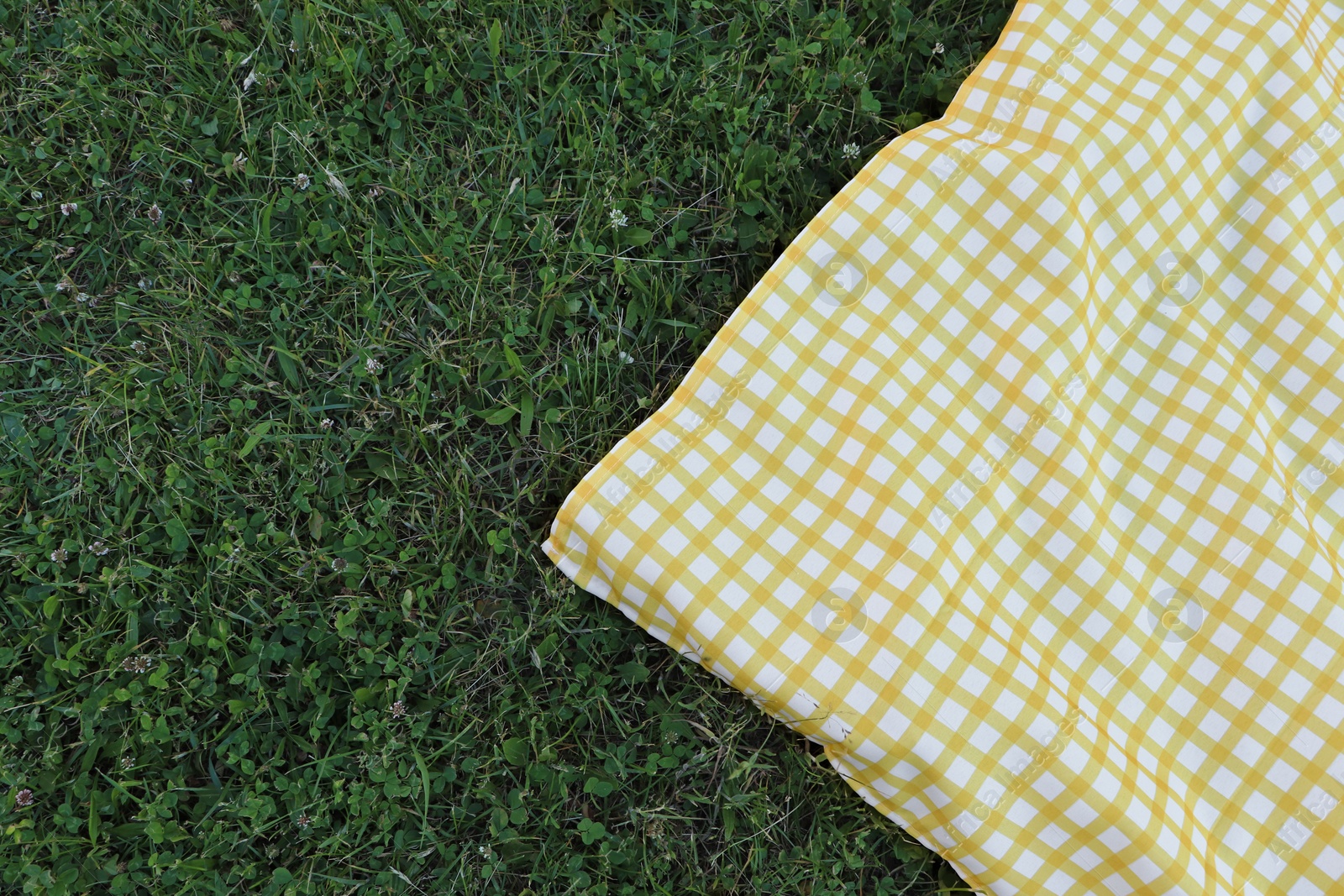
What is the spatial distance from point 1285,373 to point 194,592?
1.98 m

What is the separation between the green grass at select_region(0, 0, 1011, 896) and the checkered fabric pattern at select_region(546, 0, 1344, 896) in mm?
183

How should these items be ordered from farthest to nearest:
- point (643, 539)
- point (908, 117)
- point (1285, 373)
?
1. point (908, 117)
2. point (1285, 373)
3. point (643, 539)

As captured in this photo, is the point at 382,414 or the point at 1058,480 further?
Answer: the point at 382,414

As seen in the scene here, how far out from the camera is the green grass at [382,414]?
1.62 meters

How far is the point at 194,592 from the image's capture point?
165 centimetres

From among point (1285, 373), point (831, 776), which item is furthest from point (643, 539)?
point (1285, 373)

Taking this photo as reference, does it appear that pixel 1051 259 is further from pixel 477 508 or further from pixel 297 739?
pixel 297 739

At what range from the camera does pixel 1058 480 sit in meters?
1.59

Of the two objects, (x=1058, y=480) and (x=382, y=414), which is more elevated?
(x=1058, y=480)

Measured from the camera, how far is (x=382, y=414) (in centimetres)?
172

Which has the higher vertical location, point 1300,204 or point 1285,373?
point 1300,204

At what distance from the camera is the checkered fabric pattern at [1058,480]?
1520 mm

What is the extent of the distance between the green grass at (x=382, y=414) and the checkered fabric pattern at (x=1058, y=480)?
183 millimetres

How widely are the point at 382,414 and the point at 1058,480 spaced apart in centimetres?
121
